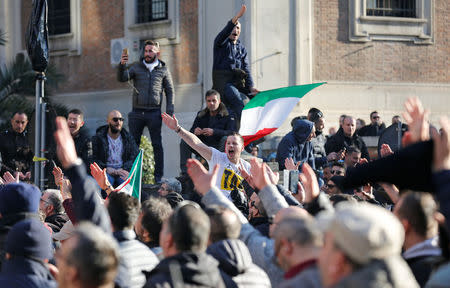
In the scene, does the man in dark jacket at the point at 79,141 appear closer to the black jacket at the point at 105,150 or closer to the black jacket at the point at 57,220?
the black jacket at the point at 105,150

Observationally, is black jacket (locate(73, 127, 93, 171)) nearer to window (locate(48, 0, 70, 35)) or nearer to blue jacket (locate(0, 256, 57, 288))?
blue jacket (locate(0, 256, 57, 288))

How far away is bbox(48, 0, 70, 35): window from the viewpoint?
24844 millimetres

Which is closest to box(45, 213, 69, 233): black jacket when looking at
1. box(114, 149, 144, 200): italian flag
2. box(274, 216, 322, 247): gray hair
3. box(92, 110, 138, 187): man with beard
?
box(114, 149, 144, 200): italian flag

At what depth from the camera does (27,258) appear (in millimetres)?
5027

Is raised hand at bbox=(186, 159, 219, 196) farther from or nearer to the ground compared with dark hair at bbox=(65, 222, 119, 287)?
farther from the ground

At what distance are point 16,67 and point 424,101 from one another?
10.2 m

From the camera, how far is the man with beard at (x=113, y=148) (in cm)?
1194

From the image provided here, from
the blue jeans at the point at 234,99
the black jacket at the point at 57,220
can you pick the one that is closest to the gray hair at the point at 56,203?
the black jacket at the point at 57,220

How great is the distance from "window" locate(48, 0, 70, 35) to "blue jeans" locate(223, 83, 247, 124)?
37.8 feet

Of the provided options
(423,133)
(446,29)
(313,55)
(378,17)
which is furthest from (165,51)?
(423,133)

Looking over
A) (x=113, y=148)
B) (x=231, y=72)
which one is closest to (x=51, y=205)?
(x=113, y=148)

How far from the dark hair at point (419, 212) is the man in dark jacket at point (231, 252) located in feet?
2.92

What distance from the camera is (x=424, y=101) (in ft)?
74.3

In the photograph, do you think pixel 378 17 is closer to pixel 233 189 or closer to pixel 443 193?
pixel 233 189
